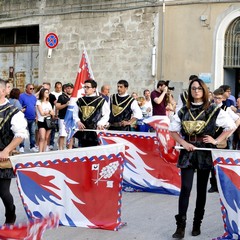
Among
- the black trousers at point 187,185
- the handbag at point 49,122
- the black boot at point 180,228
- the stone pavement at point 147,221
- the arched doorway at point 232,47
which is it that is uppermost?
the arched doorway at point 232,47

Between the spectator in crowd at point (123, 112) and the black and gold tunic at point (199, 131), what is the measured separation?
145 inches

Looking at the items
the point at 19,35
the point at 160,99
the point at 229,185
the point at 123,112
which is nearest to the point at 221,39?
the point at 160,99

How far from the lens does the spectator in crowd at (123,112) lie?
33.8ft

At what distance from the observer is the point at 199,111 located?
6.60 m

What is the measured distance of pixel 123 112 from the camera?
1033cm

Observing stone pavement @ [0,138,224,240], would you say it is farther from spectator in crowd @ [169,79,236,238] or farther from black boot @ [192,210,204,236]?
spectator in crowd @ [169,79,236,238]

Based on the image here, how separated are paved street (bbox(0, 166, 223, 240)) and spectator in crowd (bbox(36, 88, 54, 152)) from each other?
12.6ft

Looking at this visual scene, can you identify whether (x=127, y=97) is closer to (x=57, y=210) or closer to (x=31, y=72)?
(x=57, y=210)

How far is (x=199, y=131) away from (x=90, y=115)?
314 centimetres

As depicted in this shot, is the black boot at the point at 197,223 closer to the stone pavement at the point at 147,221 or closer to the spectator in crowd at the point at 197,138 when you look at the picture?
the stone pavement at the point at 147,221

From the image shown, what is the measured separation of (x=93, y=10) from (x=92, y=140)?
478 inches

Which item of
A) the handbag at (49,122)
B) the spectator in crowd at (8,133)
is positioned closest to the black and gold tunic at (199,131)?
the spectator in crowd at (8,133)

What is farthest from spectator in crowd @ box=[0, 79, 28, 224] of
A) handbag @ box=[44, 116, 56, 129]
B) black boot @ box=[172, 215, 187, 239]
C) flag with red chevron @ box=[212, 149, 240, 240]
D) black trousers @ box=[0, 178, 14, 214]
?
handbag @ box=[44, 116, 56, 129]

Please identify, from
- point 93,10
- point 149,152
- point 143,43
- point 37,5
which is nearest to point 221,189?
point 149,152
